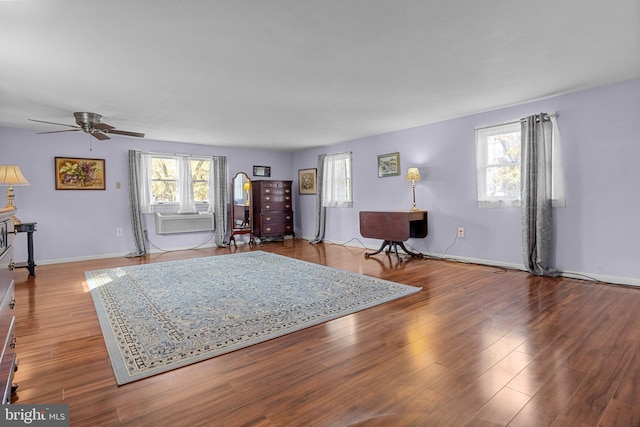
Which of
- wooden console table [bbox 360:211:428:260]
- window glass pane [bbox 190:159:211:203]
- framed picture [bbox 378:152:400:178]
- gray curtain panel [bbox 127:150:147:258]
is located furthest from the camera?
window glass pane [bbox 190:159:211:203]

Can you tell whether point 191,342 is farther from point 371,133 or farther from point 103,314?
point 371,133

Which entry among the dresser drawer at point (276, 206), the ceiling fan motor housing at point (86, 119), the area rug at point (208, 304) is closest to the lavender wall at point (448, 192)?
the dresser drawer at point (276, 206)

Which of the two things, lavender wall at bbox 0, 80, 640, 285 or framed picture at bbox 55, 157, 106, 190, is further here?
framed picture at bbox 55, 157, 106, 190

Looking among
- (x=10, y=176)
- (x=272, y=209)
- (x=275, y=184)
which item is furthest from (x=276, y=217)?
(x=10, y=176)

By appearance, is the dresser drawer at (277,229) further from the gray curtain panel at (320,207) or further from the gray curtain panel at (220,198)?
the gray curtain panel at (220,198)

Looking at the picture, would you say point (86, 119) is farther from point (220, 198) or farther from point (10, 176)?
point (220, 198)

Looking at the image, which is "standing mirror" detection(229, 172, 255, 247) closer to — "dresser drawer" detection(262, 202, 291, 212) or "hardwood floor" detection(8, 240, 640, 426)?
"dresser drawer" detection(262, 202, 291, 212)

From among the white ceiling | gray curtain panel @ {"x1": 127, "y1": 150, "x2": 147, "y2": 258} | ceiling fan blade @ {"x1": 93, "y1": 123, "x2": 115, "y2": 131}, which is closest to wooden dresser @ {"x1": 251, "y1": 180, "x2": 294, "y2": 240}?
gray curtain panel @ {"x1": 127, "y1": 150, "x2": 147, "y2": 258}

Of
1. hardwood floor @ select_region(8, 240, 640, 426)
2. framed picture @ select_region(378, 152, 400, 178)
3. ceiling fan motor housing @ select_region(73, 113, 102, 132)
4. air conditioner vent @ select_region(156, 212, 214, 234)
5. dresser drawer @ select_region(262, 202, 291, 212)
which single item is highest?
ceiling fan motor housing @ select_region(73, 113, 102, 132)

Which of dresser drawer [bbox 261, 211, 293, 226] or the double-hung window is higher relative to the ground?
the double-hung window

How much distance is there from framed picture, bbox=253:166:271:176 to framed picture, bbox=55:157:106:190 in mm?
2789

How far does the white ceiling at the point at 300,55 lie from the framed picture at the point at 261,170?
2928mm

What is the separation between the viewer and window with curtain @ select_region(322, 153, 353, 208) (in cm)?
644

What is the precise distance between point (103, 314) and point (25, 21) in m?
2.09
